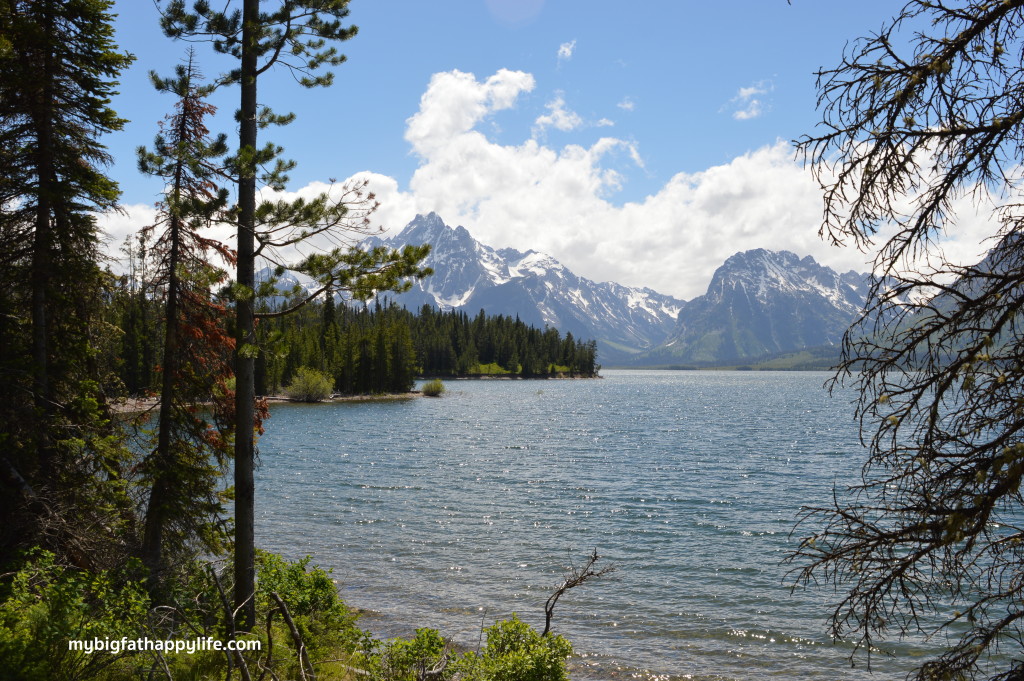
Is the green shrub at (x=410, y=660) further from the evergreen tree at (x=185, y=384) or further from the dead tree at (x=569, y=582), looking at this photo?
the evergreen tree at (x=185, y=384)

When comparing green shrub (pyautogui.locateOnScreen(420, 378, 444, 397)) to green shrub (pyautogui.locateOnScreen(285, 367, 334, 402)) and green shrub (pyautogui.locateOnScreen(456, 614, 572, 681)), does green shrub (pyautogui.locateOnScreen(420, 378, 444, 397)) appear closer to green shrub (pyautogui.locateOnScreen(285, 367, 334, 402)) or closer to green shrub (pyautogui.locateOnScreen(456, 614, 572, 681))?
green shrub (pyautogui.locateOnScreen(285, 367, 334, 402))

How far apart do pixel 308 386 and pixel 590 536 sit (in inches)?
3256

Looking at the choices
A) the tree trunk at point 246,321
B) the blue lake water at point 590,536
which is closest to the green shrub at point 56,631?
the tree trunk at point 246,321

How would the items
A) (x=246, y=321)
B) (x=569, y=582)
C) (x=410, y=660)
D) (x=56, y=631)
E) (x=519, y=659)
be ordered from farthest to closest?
1. (x=410, y=660)
2. (x=246, y=321)
3. (x=569, y=582)
4. (x=519, y=659)
5. (x=56, y=631)

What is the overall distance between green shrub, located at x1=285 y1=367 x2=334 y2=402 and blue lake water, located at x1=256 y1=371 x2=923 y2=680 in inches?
1899

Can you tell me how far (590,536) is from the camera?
23.2m

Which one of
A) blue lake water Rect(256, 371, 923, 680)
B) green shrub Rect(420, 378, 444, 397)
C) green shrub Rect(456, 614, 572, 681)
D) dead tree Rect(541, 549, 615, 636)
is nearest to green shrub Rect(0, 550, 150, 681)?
green shrub Rect(456, 614, 572, 681)

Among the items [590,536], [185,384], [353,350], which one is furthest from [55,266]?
[353,350]

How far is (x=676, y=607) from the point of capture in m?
16.6

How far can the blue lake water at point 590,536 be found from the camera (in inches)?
579

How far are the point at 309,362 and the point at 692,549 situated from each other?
94.3m

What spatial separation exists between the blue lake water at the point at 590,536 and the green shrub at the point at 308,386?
158 feet

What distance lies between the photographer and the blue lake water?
48.3 feet

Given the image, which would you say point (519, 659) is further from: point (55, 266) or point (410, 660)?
point (55, 266)
